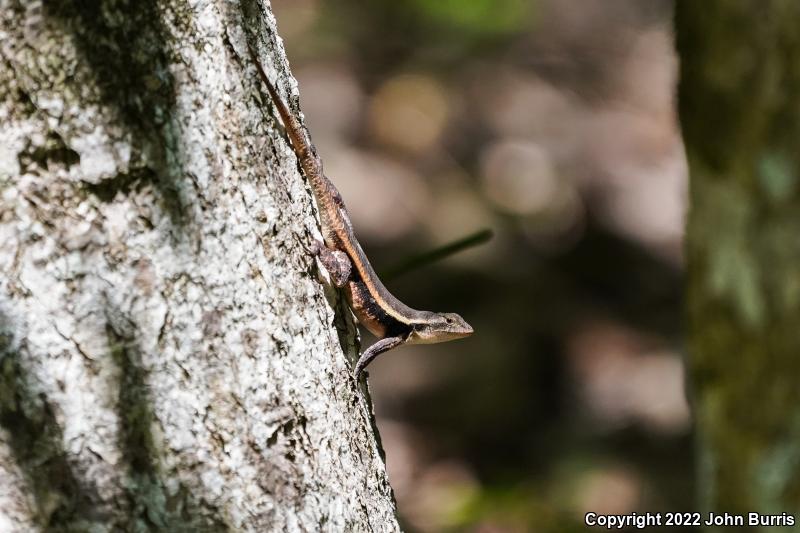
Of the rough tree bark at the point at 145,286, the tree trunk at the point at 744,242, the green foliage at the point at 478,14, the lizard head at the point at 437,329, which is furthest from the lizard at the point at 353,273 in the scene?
the green foliage at the point at 478,14

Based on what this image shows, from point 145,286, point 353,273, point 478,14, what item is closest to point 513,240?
point 478,14

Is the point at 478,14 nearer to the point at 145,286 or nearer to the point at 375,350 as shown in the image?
the point at 375,350

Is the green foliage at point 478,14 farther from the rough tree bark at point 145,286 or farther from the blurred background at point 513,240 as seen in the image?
the rough tree bark at point 145,286

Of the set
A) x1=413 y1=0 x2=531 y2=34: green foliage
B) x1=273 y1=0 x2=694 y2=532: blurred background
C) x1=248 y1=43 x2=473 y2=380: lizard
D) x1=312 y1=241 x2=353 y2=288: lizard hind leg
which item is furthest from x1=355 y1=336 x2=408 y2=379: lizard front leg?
x1=413 y1=0 x2=531 y2=34: green foliage

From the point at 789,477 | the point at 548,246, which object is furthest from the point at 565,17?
the point at 789,477

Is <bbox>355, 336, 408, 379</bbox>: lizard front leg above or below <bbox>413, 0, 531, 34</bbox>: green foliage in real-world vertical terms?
below

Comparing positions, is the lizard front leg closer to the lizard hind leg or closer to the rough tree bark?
the lizard hind leg

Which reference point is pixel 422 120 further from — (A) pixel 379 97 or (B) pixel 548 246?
(B) pixel 548 246
